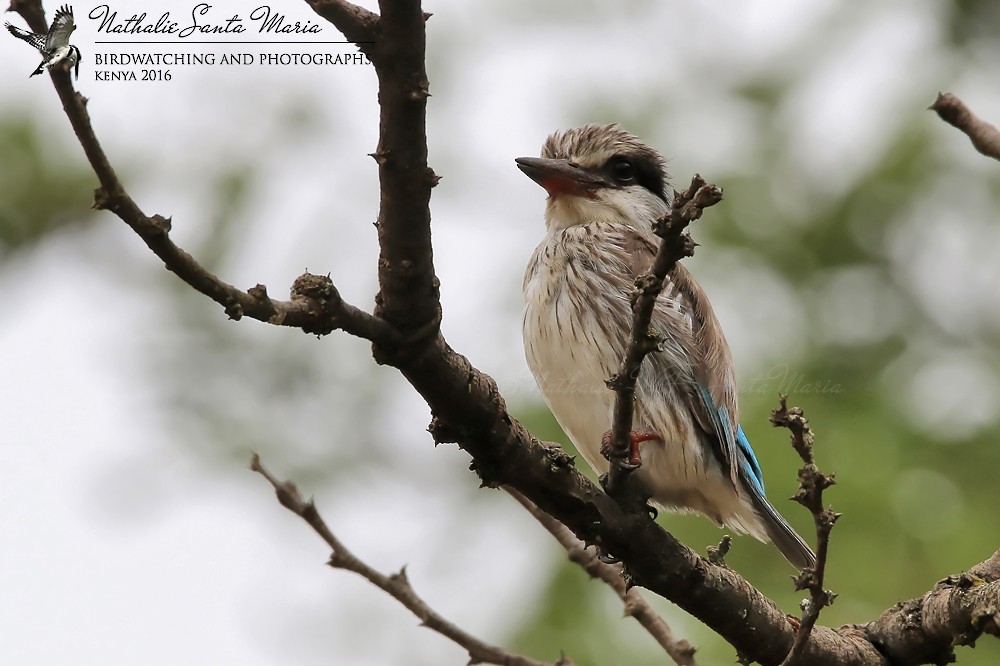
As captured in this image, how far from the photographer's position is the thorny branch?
1924 millimetres

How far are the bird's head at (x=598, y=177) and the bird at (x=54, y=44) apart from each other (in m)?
2.45

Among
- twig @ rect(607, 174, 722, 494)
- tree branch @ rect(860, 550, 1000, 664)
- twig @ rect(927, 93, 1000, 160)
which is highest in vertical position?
twig @ rect(927, 93, 1000, 160)

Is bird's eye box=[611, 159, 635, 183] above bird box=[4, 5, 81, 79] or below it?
above

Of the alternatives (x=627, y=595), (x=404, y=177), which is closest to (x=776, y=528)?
(x=627, y=595)

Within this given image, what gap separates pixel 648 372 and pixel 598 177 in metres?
1.04

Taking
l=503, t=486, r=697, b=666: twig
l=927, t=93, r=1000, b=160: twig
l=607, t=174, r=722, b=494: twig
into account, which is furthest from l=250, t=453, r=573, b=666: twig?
l=927, t=93, r=1000, b=160: twig

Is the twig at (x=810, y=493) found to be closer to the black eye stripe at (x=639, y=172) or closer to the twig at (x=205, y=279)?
the twig at (x=205, y=279)

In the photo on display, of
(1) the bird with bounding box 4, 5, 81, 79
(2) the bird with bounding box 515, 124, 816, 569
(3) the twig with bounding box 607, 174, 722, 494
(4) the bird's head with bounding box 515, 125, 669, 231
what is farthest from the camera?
(4) the bird's head with bounding box 515, 125, 669, 231

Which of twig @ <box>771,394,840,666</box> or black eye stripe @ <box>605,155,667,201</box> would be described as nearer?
twig @ <box>771,394,840,666</box>

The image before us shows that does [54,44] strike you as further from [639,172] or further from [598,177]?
[639,172]

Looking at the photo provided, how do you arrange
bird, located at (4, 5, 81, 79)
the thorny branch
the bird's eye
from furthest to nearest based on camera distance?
1. the bird's eye
2. the thorny branch
3. bird, located at (4, 5, 81, 79)

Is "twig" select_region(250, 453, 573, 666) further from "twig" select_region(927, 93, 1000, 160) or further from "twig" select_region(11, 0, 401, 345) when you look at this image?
"twig" select_region(927, 93, 1000, 160)

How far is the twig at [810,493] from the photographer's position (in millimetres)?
2131

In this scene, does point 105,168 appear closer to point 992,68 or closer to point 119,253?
point 119,253
